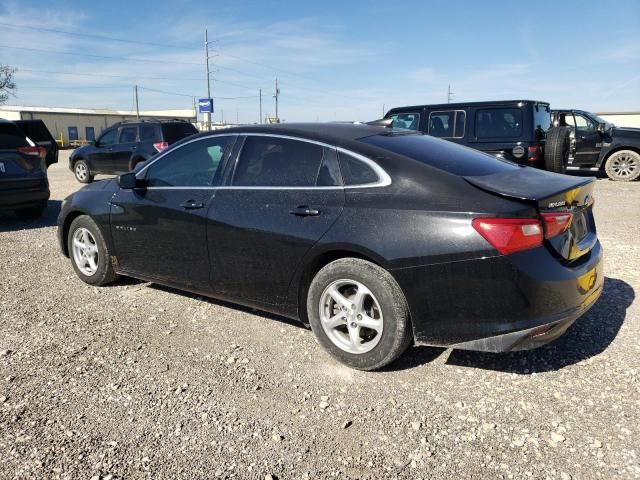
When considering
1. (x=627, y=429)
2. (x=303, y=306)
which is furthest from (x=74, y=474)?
(x=627, y=429)

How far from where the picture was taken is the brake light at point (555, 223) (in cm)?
276

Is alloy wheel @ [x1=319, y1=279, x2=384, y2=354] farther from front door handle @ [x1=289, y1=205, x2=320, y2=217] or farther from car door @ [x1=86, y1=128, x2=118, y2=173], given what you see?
car door @ [x1=86, y1=128, x2=118, y2=173]

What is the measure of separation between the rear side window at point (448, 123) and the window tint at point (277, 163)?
7.34 metres

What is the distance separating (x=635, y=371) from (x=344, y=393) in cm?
183

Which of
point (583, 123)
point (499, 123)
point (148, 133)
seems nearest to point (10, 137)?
point (148, 133)

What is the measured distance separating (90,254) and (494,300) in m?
3.89

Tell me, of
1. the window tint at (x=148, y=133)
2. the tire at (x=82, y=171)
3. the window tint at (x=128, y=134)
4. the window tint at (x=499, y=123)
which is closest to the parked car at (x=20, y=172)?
the window tint at (x=148, y=133)

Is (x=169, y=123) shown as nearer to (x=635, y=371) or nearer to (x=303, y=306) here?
(x=303, y=306)

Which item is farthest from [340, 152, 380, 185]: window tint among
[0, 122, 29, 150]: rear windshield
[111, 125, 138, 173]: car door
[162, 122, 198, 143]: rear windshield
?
[111, 125, 138, 173]: car door

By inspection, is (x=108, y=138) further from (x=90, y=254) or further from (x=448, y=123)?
(x=90, y=254)

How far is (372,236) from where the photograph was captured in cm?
299

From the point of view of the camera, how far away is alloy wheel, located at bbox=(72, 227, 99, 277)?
4902 millimetres

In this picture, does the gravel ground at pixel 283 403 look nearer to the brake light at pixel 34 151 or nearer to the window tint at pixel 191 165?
the window tint at pixel 191 165

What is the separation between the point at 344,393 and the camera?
2969 millimetres
